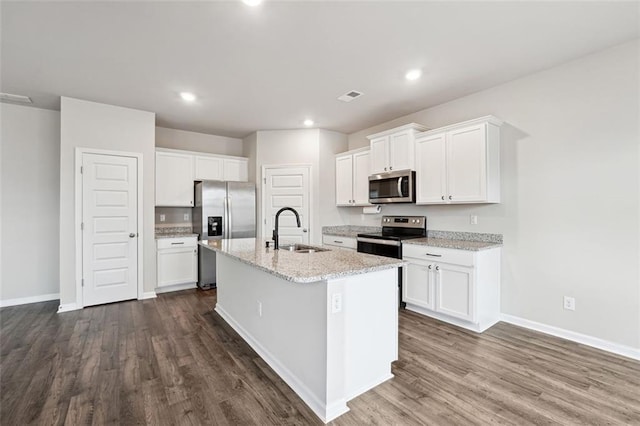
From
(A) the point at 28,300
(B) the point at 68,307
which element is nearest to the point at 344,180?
(B) the point at 68,307

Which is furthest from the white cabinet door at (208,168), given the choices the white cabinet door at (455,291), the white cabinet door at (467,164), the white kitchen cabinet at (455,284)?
the white cabinet door at (455,291)

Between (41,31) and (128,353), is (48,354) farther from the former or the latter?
(41,31)

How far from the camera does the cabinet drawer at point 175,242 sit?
4.46 metres

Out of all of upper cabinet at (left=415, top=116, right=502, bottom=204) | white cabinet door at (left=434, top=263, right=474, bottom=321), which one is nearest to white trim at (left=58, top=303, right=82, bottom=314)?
white cabinet door at (left=434, top=263, right=474, bottom=321)

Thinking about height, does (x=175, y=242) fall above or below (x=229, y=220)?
below

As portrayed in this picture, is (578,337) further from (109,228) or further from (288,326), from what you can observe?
(109,228)

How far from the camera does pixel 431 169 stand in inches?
147

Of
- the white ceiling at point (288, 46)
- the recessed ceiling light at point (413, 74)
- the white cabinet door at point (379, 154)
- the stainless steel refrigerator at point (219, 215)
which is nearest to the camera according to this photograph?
the white ceiling at point (288, 46)

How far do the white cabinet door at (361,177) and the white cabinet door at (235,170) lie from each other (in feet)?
6.76

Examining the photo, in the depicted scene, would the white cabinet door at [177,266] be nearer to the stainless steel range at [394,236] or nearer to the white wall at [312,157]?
the white wall at [312,157]

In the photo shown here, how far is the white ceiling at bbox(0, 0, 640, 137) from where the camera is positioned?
214 cm

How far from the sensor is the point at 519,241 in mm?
3219

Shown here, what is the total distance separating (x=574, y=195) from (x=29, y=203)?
21.3 feet

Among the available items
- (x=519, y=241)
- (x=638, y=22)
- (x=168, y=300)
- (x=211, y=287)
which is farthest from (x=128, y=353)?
(x=638, y=22)
